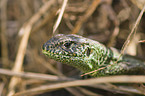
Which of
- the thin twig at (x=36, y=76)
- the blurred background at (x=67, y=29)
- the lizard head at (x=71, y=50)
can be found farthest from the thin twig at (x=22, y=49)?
the lizard head at (x=71, y=50)

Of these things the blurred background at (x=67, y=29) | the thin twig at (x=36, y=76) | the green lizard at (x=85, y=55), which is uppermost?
the blurred background at (x=67, y=29)

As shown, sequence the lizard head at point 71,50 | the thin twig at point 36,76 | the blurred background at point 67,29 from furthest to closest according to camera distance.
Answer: the blurred background at point 67,29
the thin twig at point 36,76
the lizard head at point 71,50

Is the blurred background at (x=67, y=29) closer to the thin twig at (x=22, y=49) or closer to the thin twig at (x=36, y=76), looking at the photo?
the thin twig at (x=22, y=49)

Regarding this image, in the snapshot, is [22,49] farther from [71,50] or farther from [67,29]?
[71,50]

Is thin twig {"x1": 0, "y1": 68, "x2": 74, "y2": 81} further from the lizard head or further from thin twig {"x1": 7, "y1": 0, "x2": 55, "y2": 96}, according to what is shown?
the lizard head

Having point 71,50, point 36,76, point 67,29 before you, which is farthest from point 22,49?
point 71,50

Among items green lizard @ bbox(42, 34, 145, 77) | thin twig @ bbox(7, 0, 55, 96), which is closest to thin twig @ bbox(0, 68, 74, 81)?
thin twig @ bbox(7, 0, 55, 96)

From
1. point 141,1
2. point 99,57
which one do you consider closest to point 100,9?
point 141,1
